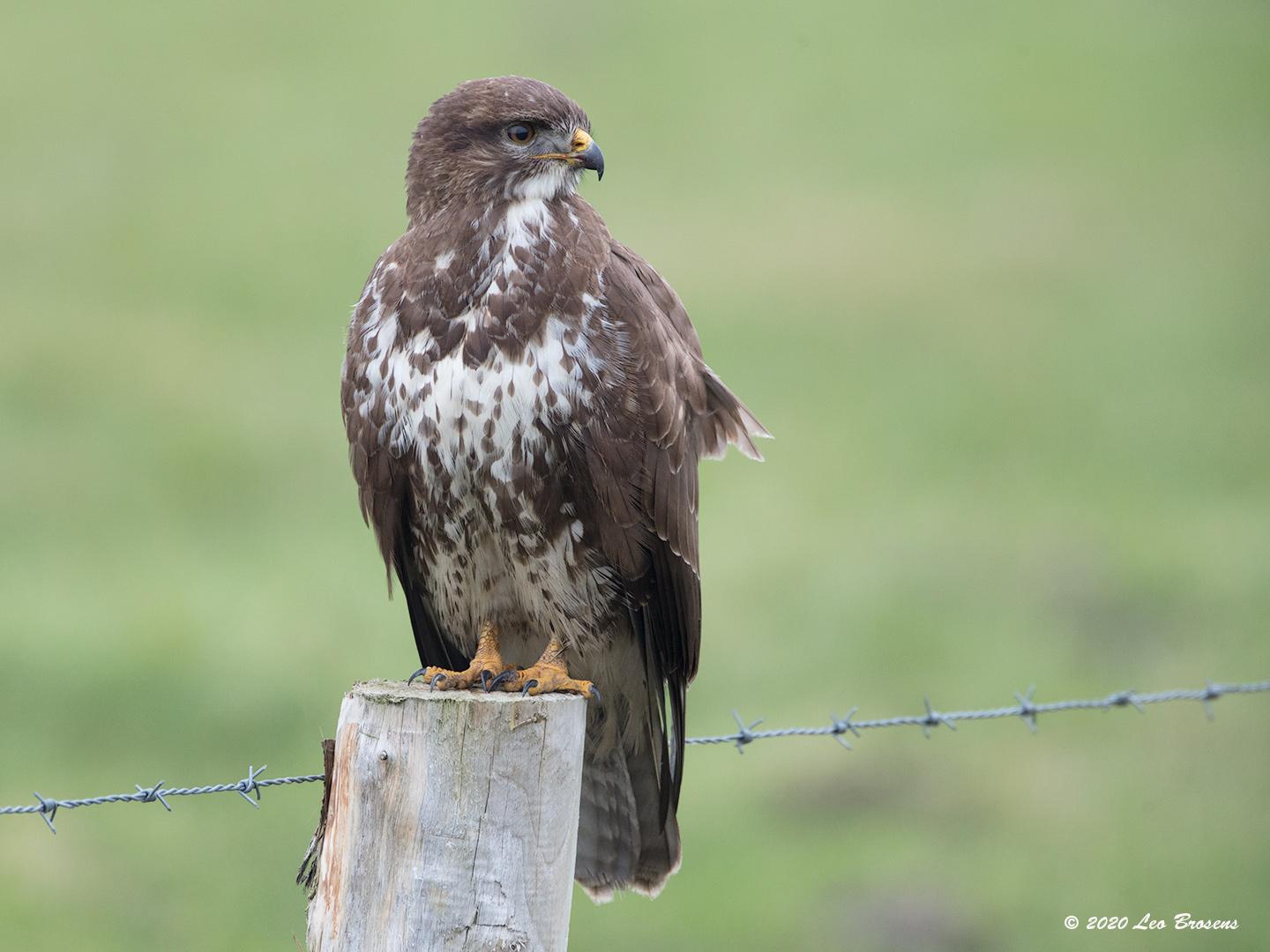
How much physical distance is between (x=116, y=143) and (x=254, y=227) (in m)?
3.99

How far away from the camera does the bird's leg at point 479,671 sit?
5027mm

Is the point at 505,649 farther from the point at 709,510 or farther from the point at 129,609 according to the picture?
the point at 709,510

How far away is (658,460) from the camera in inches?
202

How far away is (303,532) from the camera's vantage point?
15.8 meters

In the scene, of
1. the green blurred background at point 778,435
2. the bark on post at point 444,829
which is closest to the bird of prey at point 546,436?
the bark on post at point 444,829

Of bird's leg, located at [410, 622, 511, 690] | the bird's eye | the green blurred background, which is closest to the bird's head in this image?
the bird's eye

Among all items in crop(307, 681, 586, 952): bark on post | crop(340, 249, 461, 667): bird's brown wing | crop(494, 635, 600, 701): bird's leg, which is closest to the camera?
crop(307, 681, 586, 952): bark on post

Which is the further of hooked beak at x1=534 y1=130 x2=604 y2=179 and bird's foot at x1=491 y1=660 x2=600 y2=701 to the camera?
hooked beak at x1=534 y1=130 x2=604 y2=179

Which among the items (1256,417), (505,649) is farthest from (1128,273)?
(505,649)

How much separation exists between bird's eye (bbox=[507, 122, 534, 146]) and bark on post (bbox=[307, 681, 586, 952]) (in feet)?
5.85

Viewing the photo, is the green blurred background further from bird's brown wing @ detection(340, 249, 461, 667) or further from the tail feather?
bird's brown wing @ detection(340, 249, 461, 667)

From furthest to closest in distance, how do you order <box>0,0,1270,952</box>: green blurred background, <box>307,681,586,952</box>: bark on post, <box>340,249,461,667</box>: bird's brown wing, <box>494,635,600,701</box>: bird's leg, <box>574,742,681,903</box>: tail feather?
<box>0,0,1270,952</box>: green blurred background → <box>574,742,681,903</box>: tail feather → <box>340,249,461,667</box>: bird's brown wing → <box>494,635,600,701</box>: bird's leg → <box>307,681,586,952</box>: bark on post

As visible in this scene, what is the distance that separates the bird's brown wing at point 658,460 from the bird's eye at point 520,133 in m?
0.39

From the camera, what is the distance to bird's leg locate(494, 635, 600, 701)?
196 inches
